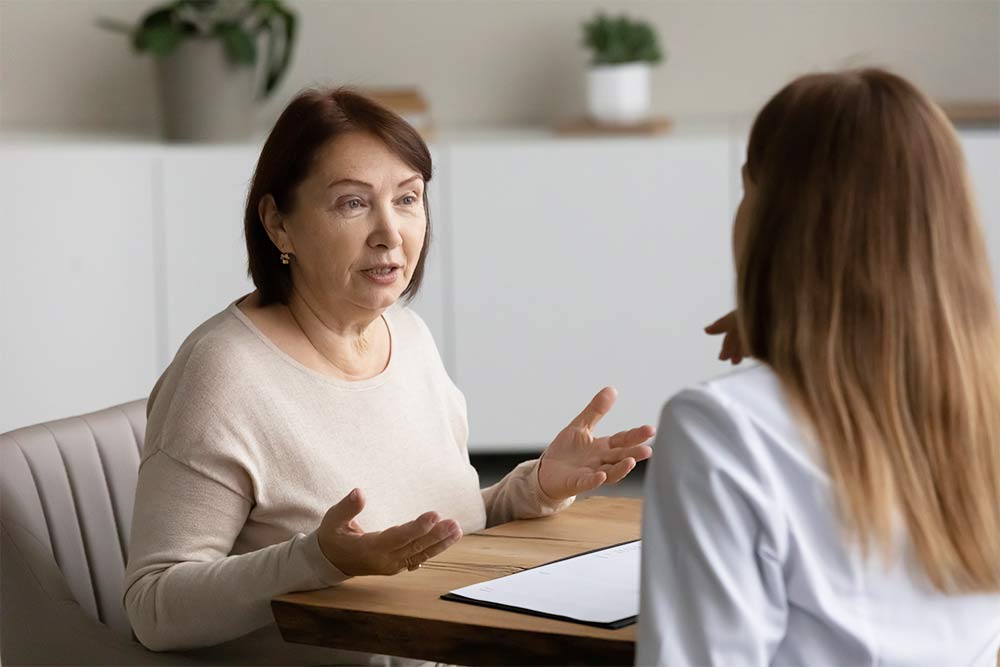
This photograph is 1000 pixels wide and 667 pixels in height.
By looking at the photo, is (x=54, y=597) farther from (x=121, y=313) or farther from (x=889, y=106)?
(x=121, y=313)

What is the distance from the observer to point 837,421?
4.06 ft

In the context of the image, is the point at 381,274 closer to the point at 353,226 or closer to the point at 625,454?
the point at 353,226

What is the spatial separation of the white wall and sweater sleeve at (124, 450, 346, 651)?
10.3ft

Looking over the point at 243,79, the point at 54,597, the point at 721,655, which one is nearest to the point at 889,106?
the point at 721,655

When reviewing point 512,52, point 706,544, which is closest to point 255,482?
point 706,544

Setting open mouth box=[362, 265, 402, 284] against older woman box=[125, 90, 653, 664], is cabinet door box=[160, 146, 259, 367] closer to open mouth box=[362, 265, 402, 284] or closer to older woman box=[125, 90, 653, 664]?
older woman box=[125, 90, 653, 664]

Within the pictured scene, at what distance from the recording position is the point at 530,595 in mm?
1563

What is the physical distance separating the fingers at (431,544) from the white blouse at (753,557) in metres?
0.32

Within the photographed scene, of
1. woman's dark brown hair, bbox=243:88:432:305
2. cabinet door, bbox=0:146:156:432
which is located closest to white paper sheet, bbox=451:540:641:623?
woman's dark brown hair, bbox=243:88:432:305

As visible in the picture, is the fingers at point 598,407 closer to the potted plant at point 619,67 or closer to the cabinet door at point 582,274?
the cabinet door at point 582,274

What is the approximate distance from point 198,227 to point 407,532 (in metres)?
2.90

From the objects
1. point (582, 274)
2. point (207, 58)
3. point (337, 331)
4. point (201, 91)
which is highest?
point (207, 58)

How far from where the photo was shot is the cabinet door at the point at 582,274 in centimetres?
427

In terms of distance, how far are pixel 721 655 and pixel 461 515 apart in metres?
0.87
